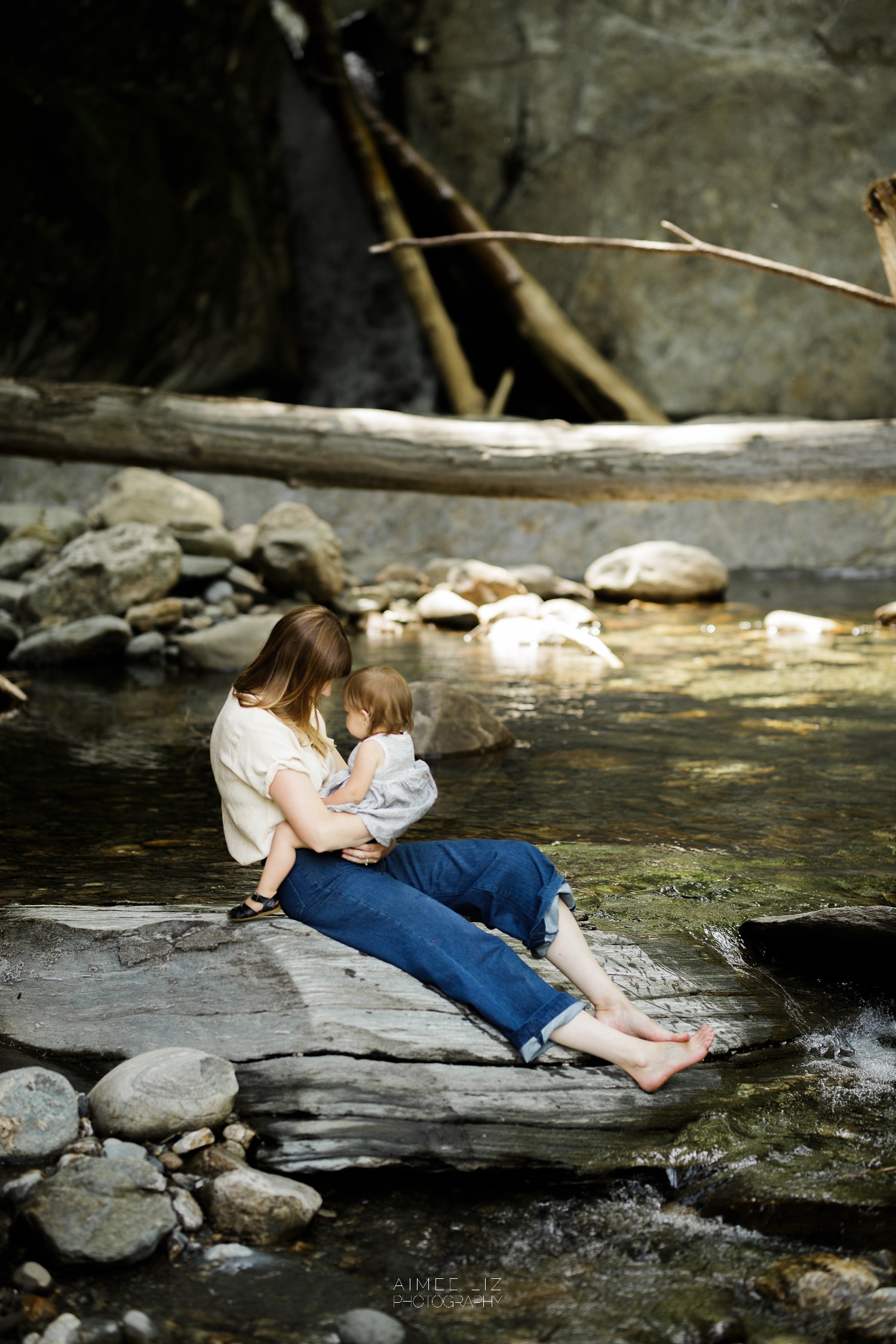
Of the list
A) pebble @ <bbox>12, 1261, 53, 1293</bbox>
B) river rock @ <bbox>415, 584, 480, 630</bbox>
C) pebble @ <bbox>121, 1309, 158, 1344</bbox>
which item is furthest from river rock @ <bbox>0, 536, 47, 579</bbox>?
pebble @ <bbox>121, 1309, 158, 1344</bbox>

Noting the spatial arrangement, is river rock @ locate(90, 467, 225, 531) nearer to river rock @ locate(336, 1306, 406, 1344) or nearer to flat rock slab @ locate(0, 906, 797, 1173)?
flat rock slab @ locate(0, 906, 797, 1173)

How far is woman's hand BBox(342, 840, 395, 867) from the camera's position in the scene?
2576 millimetres

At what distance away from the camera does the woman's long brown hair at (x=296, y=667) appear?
102 inches

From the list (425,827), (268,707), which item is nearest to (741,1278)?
(268,707)

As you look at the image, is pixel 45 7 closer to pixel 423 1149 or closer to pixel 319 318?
pixel 319 318

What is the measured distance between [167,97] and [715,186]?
6614mm

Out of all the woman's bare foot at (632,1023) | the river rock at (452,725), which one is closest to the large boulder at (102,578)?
the river rock at (452,725)

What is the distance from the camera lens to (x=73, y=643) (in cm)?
775

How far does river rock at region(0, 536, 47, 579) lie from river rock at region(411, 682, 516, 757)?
4.82m

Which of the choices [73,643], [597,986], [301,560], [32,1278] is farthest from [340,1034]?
[301,560]

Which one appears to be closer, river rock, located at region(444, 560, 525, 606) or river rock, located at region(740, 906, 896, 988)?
river rock, located at region(740, 906, 896, 988)

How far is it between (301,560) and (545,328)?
6.40 meters

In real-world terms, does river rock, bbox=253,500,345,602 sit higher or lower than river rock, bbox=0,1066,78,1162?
lower

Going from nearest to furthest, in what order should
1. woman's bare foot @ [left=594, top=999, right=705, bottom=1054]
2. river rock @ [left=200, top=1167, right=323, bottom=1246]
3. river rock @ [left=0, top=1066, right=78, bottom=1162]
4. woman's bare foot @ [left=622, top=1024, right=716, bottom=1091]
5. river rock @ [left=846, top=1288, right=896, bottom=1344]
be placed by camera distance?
river rock @ [left=846, top=1288, right=896, bottom=1344]
river rock @ [left=200, top=1167, right=323, bottom=1246]
river rock @ [left=0, top=1066, right=78, bottom=1162]
woman's bare foot @ [left=622, top=1024, right=716, bottom=1091]
woman's bare foot @ [left=594, top=999, right=705, bottom=1054]
